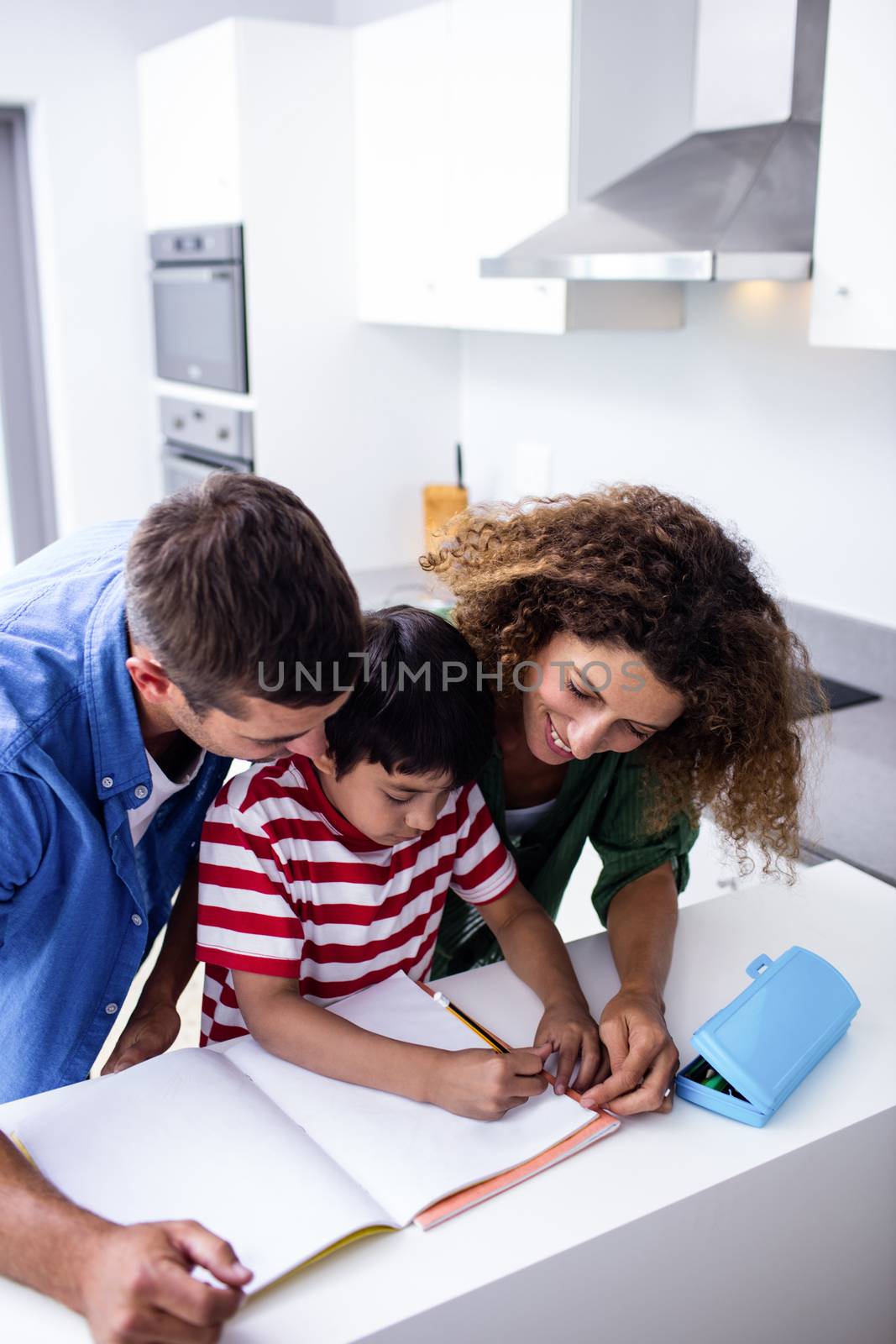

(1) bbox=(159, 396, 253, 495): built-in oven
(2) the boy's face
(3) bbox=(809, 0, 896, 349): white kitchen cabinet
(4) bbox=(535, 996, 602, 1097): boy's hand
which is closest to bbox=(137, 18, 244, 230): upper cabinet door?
(1) bbox=(159, 396, 253, 495): built-in oven

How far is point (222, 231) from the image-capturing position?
2.71m

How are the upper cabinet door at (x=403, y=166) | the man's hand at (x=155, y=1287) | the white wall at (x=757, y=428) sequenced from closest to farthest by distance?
the man's hand at (x=155, y=1287)
the white wall at (x=757, y=428)
the upper cabinet door at (x=403, y=166)

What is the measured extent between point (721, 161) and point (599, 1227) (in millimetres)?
1757

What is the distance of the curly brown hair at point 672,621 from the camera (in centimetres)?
110

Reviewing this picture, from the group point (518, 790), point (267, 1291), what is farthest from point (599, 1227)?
point (518, 790)

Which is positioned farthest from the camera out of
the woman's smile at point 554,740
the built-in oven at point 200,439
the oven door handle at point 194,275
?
the built-in oven at point 200,439

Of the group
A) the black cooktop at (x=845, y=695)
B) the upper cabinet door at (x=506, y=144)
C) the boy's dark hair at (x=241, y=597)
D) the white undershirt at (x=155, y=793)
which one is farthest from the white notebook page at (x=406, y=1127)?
the upper cabinet door at (x=506, y=144)

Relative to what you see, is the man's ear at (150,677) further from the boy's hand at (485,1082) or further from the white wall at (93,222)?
the white wall at (93,222)

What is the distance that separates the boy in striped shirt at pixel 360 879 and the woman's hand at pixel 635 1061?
0.06 ft

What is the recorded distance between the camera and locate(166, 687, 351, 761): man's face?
0.90 m

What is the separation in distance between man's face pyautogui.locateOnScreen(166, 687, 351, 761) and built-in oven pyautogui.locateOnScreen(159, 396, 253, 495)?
6.05 ft

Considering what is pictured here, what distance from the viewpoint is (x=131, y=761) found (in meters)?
1.04

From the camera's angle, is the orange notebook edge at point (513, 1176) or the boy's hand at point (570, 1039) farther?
the boy's hand at point (570, 1039)

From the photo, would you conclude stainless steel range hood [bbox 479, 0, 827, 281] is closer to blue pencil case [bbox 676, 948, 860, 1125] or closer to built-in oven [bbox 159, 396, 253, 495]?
built-in oven [bbox 159, 396, 253, 495]
